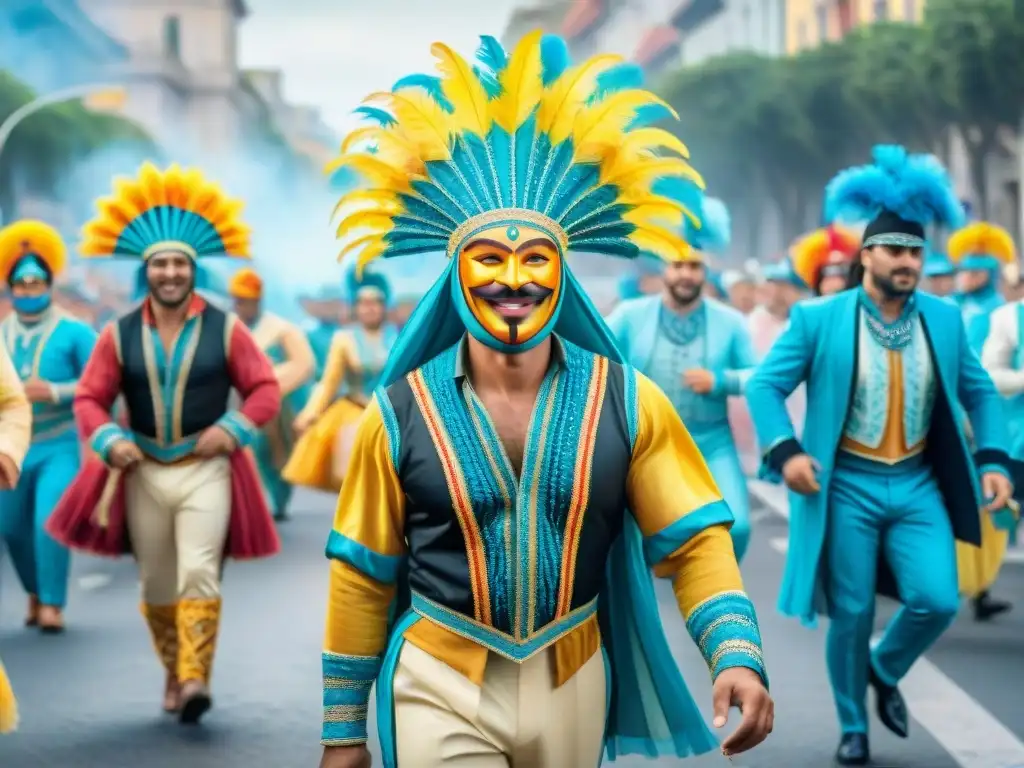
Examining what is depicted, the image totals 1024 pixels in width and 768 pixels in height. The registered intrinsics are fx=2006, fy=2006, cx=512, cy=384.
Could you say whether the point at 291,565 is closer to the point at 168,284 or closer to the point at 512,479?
the point at 168,284

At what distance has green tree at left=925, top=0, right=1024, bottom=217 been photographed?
4016 cm

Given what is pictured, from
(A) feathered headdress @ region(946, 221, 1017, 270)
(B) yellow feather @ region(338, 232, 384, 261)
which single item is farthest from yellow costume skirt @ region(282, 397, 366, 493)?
(B) yellow feather @ region(338, 232, 384, 261)

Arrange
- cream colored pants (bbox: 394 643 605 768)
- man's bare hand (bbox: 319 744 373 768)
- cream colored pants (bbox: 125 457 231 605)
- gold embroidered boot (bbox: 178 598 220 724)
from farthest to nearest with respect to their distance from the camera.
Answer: cream colored pants (bbox: 125 457 231 605), gold embroidered boot (bbox: 178 598 220 724), man's bare hand (bbox: 319 744 373 768), cream colored pants (bbox: 394 643 605 768)

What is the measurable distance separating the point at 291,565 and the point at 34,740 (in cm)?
531

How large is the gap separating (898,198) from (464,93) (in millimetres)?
3156

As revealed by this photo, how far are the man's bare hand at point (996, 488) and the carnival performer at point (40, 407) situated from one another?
17.3ft

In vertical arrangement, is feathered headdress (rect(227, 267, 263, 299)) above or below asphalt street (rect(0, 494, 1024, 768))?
above

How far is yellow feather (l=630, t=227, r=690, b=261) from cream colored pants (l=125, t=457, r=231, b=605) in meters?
4.09


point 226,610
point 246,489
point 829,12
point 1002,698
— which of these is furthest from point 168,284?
point 829,12

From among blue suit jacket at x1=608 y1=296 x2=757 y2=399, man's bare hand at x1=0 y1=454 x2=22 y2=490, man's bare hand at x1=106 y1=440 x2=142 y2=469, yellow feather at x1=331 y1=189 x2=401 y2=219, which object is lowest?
man's bare hand at x1=106 y1=440 x2=142 y2=469

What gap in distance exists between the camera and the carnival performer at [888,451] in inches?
292

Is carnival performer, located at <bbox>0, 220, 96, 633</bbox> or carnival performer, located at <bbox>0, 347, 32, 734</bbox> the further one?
carnival performer, located at <bbox>0, 220, 96, 633</bbox>

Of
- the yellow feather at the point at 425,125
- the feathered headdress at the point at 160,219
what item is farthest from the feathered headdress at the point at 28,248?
the yellow feather at the point at 425,125

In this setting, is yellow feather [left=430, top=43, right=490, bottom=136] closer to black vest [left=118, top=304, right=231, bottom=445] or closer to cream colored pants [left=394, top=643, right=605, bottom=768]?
cream colored pants [left=394, top=643, right=605, bottom=768]
